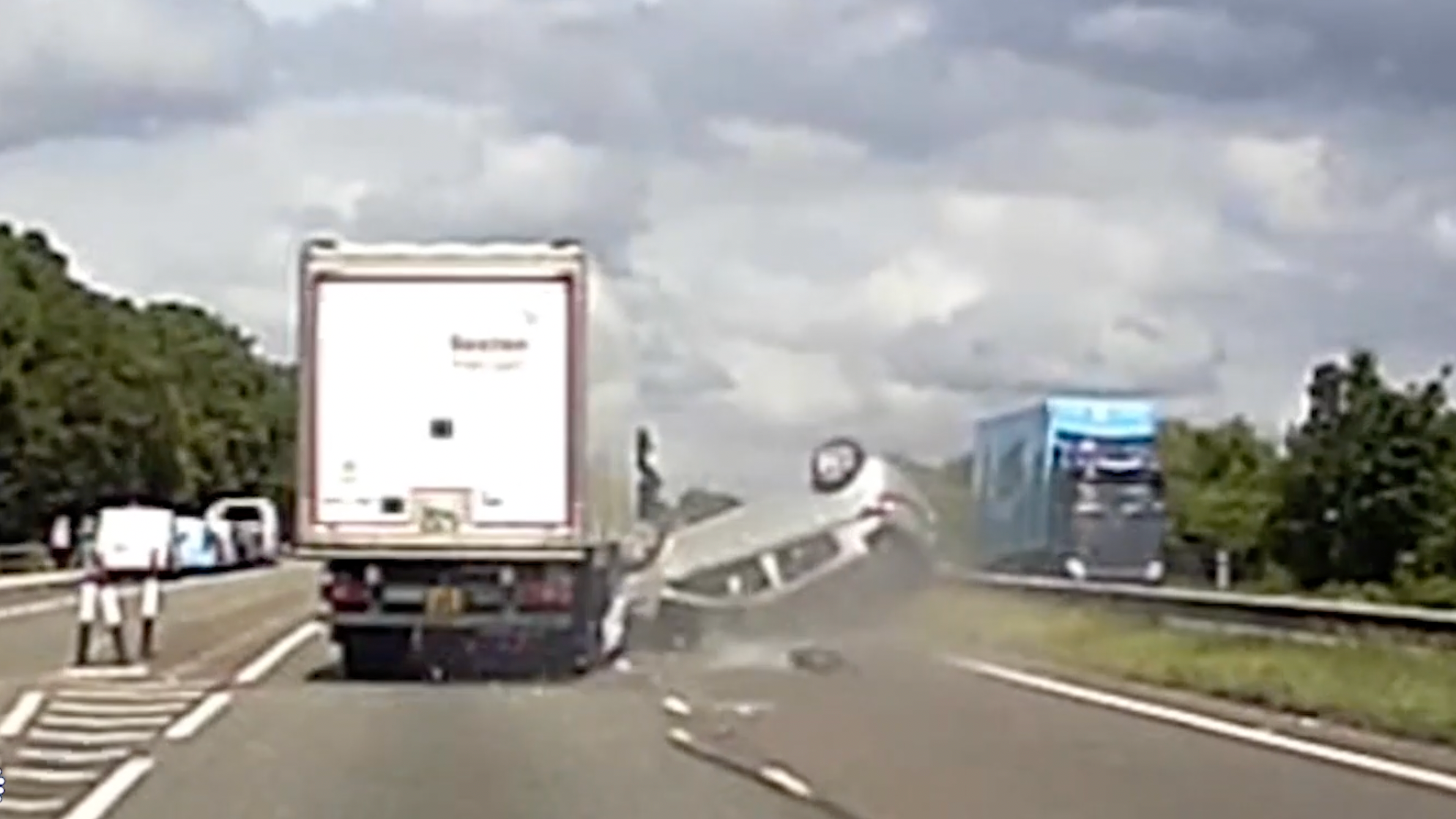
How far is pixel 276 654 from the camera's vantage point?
4416 centimetres

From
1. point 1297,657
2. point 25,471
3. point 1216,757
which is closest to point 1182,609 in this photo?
point 1297,657

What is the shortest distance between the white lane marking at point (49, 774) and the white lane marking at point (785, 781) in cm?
400

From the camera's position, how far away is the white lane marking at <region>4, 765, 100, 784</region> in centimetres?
2272

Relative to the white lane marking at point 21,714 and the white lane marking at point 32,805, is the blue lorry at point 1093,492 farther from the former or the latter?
the white lane marking at point 32,805

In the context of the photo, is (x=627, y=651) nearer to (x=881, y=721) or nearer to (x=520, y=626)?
(x=520, y=626)

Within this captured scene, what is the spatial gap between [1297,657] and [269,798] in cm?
1595

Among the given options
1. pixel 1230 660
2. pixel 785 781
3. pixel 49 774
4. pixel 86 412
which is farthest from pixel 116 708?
pixel 86 412

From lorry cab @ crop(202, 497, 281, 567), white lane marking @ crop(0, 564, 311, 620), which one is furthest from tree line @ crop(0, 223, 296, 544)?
white lane marking @ crop(0, 564, 311, 620)

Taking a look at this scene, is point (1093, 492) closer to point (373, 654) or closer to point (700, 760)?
point (373, 654)

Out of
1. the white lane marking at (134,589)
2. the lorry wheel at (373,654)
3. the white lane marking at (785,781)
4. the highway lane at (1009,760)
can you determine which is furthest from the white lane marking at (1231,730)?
→ the white lane marking at (134,589)

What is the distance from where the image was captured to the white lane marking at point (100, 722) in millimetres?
28094

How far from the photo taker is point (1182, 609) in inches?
1800

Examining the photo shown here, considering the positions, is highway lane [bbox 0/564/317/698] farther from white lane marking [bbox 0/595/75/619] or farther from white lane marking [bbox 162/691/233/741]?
white lane marking [bbox 162/691/233/741]

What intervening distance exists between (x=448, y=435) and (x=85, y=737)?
8663mm
